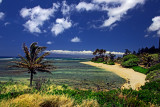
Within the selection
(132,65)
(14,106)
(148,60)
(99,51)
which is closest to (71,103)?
(14,106)

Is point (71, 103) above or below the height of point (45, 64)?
below

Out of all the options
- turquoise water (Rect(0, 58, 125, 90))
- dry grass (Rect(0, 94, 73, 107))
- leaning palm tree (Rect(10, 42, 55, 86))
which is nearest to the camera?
dry grass (Rect(0, 94, 73, 107))

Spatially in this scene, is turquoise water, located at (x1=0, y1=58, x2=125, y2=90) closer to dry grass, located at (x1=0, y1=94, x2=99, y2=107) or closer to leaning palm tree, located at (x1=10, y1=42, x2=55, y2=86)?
leaning palm tree, located at (x1=10, y1=42, x2=55, y2=86)

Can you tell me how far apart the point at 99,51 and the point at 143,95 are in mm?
75653

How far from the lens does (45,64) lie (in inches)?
379

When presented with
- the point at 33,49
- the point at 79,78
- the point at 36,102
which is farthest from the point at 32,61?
the point at 79,78

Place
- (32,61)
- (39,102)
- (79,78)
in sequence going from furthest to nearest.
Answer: (79,78) < (32,61) < (39,102)

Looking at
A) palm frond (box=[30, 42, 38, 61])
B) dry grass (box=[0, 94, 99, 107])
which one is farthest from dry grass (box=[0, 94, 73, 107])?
palm frond (box=[30, 42, 38, 61])

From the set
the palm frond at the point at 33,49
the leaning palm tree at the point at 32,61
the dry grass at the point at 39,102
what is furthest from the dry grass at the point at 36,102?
the palm frond at the point at 33,49

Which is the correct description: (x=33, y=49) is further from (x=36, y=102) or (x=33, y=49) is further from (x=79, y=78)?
(x=79, y=78)

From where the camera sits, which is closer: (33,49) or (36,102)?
(36,102)

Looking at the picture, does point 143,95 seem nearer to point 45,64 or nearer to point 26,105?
point 26,105

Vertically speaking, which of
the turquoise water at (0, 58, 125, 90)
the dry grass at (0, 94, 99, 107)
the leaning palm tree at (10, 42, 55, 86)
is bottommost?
the turquoise water at (0, 58, 125, 90)

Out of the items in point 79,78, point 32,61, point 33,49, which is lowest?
point 79,78
